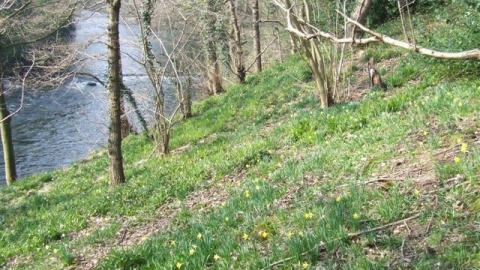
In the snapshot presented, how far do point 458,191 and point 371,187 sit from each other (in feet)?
3.19

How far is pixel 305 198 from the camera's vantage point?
206 inches

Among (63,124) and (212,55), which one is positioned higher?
(212,55)

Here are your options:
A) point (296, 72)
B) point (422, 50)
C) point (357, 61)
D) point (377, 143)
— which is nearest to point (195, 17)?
point (296, 72)

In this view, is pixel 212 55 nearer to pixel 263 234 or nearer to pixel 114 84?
pixel 114 84

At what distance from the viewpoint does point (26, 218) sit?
30.9ft

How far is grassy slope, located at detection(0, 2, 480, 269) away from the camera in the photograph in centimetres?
381

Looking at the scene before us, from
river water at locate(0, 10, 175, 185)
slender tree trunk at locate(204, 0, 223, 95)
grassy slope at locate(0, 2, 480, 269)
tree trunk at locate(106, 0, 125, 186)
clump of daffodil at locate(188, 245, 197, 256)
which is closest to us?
grassy slope at locate(0, 2, 480, 269)

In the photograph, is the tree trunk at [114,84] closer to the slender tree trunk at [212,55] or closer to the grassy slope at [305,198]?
the grassy slope at [305,198]

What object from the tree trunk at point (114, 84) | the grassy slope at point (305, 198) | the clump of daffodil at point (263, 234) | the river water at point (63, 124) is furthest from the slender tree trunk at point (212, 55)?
the clump of daffodil at point (263, 234)

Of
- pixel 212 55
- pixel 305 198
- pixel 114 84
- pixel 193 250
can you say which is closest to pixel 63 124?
pixel 212 55

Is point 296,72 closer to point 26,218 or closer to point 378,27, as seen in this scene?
point 378,27

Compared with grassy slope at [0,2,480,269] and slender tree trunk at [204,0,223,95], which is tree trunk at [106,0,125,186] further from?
slender tree trunk at [204,0,223,95]

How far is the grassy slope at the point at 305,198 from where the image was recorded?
3.81 meters

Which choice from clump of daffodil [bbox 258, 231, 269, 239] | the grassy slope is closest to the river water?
the grassy slope
